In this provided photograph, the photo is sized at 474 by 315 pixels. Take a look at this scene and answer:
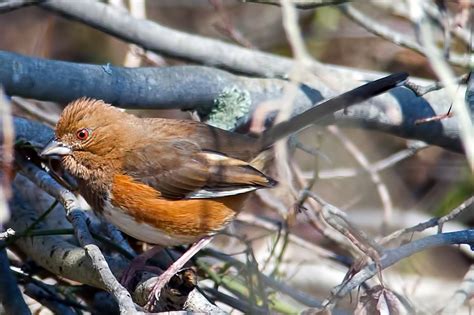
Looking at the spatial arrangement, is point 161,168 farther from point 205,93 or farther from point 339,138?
point 339,138

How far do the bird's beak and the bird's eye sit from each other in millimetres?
78

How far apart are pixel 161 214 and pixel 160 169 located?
9.0 inches

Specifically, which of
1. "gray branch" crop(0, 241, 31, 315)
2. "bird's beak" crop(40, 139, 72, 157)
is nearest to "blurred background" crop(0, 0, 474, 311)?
"bird's beak" crop(40, 139, 72, 157)

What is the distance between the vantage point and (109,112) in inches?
162

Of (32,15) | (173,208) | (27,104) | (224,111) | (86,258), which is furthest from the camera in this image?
(32,15)

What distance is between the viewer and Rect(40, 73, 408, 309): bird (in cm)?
391

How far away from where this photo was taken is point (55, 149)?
3.91 metres

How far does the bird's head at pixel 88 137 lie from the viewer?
3.93 m

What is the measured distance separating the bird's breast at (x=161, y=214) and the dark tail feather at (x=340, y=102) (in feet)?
1.43

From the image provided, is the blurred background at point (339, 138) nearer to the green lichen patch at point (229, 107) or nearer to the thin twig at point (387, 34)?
the thin twig at point (387, 34)

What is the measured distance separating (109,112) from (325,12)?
3.92 metres

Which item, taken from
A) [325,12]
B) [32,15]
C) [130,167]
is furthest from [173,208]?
[32,15]

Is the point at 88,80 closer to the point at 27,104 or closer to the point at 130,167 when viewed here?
the point at 130,167

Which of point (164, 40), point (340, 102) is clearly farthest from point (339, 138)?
point (340, 102)
